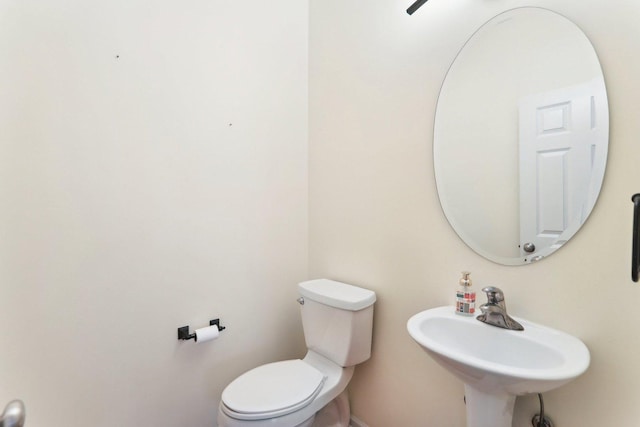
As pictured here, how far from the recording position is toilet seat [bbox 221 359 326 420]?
110cm

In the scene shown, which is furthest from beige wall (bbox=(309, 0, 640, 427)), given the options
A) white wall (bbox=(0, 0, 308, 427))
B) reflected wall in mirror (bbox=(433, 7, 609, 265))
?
white wall (bbox=(0, 0, 308, 427))

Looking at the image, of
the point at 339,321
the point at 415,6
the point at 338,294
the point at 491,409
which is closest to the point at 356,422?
the point at 339,321

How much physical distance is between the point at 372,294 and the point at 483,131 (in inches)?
33.2

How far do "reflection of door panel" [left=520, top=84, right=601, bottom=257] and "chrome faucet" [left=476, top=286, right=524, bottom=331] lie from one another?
6.6 inches

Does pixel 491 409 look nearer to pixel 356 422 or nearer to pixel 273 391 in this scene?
pixel 273 391

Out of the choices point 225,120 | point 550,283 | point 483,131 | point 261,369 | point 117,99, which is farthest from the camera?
point 225,120

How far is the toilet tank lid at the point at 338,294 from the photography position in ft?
4.42

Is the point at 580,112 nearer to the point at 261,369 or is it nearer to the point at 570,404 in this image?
the point at 570,404

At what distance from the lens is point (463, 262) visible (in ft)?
3.74

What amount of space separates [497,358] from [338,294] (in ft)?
2.25

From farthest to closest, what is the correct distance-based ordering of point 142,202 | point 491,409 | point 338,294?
point 338,294, point 142,202, point 491,409

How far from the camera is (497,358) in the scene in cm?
96

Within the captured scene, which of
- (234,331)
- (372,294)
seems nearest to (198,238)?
(234,331)

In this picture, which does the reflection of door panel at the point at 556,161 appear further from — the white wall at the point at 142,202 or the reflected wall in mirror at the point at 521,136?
the white wall at the point at 142,202
